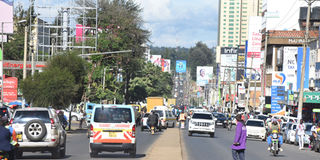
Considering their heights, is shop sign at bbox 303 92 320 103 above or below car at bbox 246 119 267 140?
above

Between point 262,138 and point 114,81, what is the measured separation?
40.2 metres

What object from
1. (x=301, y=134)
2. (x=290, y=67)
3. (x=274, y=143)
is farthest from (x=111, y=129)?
(x=290, y=67)

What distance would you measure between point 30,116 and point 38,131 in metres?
1.28

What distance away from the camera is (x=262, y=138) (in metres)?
45.8

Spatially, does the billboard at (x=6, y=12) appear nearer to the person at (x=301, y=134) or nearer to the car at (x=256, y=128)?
the car at (x=256, y=128)

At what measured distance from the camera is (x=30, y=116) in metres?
21.7

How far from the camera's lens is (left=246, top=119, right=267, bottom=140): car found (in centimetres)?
4538

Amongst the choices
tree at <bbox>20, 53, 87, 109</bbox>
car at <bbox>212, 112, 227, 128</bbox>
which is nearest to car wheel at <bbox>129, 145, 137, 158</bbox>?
tree at <bbox>20, 53, 87, 109</bbox>

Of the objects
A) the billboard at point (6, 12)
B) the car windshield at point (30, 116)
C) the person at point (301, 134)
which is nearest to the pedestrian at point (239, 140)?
the car windshield at point (30, 116)

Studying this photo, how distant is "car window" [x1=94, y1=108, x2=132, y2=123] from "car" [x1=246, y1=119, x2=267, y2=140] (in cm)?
2441

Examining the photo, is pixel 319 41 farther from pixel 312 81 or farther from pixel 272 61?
pixel 272 61

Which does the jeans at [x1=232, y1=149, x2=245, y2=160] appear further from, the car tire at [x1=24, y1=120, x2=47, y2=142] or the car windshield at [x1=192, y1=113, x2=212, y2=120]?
the car windshield at [x1=192, y1=113, x2=212, y2=120]

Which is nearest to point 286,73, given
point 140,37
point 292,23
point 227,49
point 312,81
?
point 312,81

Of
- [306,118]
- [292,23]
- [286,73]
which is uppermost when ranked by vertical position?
[292,23]
